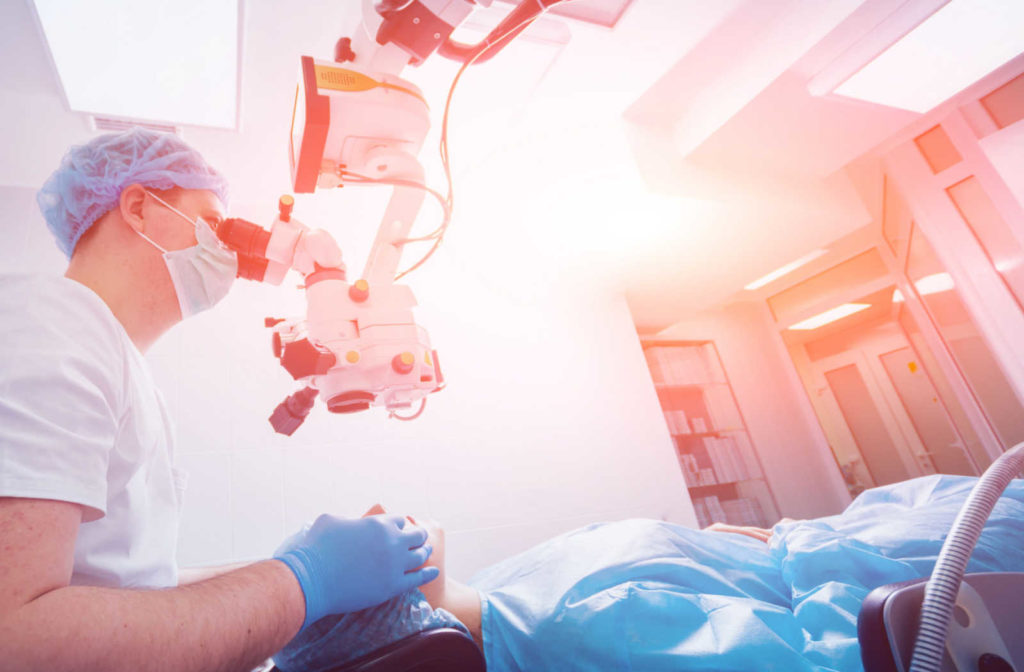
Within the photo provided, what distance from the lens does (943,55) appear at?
2189mm

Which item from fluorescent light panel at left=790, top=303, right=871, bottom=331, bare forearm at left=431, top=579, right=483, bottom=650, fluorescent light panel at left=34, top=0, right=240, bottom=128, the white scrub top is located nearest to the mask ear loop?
the white scrub top

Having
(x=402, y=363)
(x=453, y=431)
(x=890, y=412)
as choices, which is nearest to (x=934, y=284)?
(x=890, y=412)

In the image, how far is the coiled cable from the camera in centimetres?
51

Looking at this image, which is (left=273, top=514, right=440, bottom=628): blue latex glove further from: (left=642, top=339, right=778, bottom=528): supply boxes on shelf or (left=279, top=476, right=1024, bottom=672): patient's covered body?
(left=642, top=339, right=778, bottom=528): supply boxes on shelf

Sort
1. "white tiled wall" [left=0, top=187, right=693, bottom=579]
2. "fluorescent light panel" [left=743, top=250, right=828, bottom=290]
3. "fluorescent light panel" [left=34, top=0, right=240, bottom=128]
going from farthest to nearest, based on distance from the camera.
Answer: "fluorescent light panel" [left=743, top=250, right=828, bottom=290]
"white tiled wall" [left=0, top=187, right=693, bottom=579]
"fluorescent light panel" [left=34, top=0, right=240, bottom=128]

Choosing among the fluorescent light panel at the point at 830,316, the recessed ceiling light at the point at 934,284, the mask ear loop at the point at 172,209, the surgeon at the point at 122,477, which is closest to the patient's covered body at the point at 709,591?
the surgeon at the point at 122,477

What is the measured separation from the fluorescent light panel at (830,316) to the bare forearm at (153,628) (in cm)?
552

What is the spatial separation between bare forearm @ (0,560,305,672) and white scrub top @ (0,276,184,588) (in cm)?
13

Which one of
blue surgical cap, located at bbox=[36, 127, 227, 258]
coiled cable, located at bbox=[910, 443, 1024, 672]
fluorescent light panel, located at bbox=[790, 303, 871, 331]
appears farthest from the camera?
fluorescent light panel, located at bbox=[790, 303, 871, 331]

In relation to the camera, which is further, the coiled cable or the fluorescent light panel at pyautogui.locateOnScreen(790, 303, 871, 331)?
the fluorescent light panel at pyautogui.locateOnScreen(790, 303, 871, 331)

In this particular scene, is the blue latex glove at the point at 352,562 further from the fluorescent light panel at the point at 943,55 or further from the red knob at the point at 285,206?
the fluorescent light panel at the point at 943,55

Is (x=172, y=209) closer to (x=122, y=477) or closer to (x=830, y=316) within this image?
(x=122, y=477)

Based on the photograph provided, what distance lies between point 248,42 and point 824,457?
532 cm

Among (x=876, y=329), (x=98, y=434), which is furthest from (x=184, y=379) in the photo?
(x=876, y=329)
